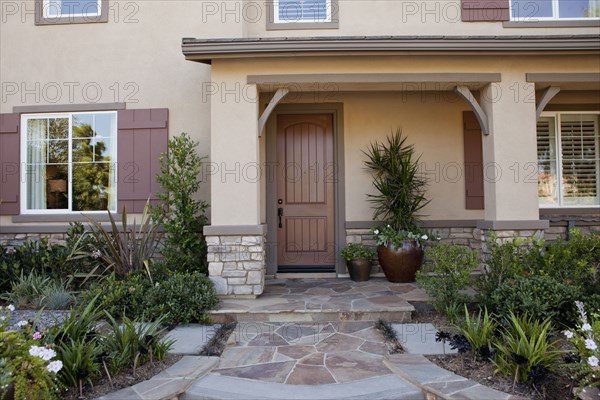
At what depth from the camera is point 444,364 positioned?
3139mm

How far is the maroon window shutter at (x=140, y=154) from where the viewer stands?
5.83 m

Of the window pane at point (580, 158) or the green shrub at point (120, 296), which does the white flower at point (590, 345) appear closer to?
the green shrub at point (120, 296)

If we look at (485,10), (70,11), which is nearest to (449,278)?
(485,10)

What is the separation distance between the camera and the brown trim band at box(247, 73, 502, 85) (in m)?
4.91

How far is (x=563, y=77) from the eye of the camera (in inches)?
195

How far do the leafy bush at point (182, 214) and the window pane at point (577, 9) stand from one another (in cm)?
583

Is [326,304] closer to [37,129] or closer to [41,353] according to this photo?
[41,353]

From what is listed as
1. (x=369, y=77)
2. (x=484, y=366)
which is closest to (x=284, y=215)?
(x=369, y=77)

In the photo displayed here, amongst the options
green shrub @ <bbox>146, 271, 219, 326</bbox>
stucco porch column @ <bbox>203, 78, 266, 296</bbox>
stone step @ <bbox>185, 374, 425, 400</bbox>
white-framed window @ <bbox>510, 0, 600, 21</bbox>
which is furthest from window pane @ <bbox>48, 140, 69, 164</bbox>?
white-framed window @ <bbox>510, 0, 600, 21</bbox>

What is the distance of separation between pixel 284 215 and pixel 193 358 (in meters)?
3.24

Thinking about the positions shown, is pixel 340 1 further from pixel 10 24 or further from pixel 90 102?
pixel 10 24

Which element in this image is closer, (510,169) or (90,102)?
(510,169)

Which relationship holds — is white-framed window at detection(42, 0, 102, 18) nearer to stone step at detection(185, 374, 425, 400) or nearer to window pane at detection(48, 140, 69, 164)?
window pane at detection(48, 140, 69, 164)

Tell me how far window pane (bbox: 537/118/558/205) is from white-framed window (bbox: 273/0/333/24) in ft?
12.3
